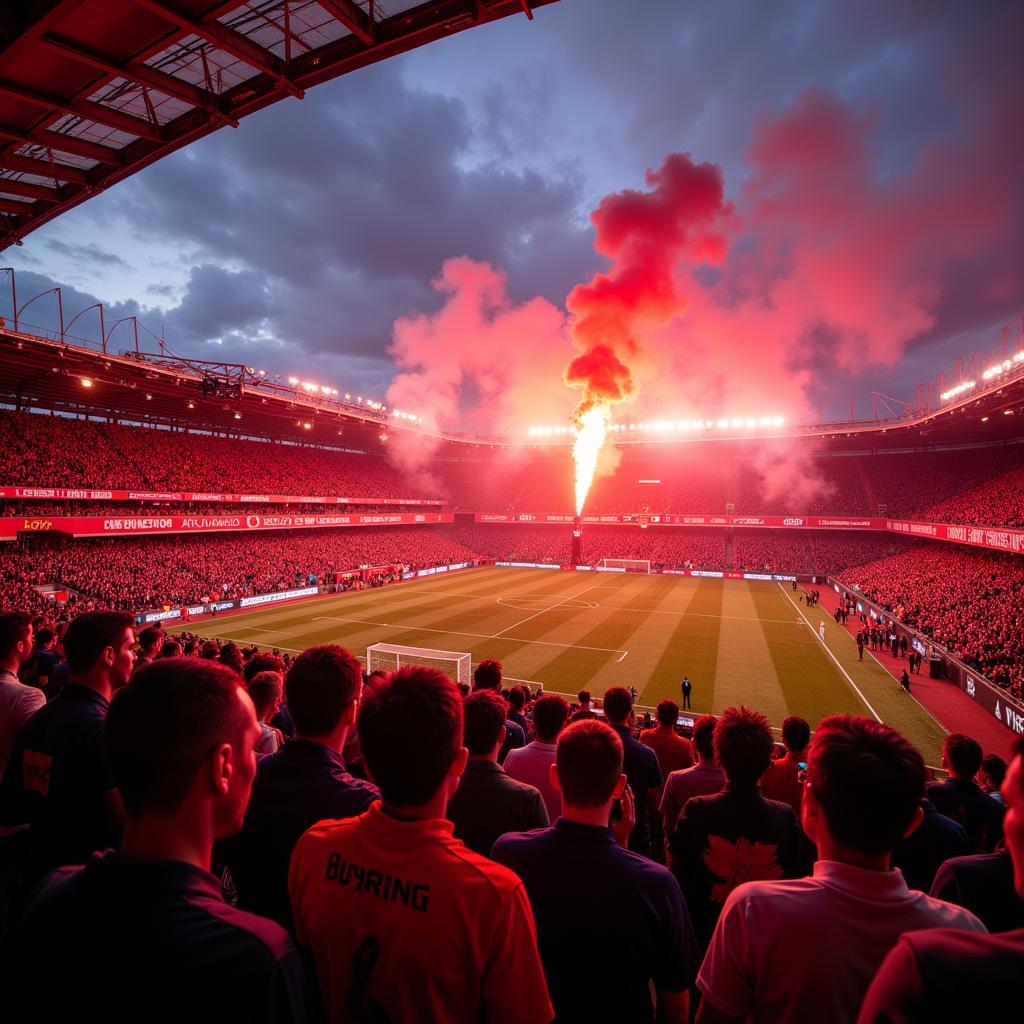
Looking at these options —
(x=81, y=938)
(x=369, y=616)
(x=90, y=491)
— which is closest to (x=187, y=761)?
(x=81, y=938)

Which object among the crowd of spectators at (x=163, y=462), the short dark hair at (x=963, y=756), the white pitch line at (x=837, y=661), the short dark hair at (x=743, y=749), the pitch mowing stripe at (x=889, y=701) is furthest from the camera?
the crowd of spectators at (x=163, y=462)

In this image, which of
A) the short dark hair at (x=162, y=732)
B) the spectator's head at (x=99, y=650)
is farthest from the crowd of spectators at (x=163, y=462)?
the short dark hair at (x=162, y=732)

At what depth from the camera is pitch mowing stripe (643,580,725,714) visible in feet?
70.4

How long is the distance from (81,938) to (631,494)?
2737 inches

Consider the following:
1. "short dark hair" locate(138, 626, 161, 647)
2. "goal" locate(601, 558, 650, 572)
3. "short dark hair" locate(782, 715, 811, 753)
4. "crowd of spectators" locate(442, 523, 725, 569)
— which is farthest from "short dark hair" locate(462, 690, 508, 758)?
"crowd of spectators" locate(442, 523, 725, 569)

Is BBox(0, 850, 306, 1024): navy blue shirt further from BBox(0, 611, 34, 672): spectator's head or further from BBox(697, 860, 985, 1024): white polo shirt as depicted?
BBox(0, 611, 34, 672): spectator's head

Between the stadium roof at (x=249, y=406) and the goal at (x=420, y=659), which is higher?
the stadium roof at (x=249, y=406)

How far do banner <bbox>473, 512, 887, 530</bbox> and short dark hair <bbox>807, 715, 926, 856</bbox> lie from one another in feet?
194

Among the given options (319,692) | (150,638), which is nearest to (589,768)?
(319,692)

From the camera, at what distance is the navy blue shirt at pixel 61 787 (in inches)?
133

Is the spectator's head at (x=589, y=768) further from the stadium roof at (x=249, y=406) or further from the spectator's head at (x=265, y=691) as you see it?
the stadium roof at (x=249, y=406)

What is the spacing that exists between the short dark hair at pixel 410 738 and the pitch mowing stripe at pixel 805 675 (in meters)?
15.8

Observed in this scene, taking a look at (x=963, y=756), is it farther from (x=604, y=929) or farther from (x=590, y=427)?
(x=590, y=427)

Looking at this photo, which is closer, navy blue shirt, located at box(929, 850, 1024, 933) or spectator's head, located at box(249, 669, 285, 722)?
navy blue shirt, located at box(929, 850, 1024, 933)
